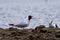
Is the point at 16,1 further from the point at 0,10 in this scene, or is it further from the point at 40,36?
the point at 40,36

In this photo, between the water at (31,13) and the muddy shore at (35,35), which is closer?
the muddy shore at (35,35)

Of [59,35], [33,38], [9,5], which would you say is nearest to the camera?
[33,38]

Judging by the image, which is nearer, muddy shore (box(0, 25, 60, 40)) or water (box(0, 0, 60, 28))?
muddy shore (box(0, 25, 60, 40))

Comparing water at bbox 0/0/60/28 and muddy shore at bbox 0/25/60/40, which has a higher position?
muddy shore at bbox 0/25/60/40

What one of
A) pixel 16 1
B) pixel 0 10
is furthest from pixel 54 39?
pixel 16 1

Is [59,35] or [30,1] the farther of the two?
[30,1]

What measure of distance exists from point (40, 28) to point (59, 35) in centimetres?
58

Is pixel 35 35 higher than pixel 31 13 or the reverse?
higher

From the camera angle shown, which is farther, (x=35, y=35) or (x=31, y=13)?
(x=31, y=13)

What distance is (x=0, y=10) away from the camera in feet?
46.9

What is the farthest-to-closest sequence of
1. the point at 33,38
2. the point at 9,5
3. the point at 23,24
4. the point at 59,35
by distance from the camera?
the point at 9,5 < the point at 23,24 < the point at 59,35 < the point at 33,38

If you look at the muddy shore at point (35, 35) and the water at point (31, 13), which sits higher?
the muddy shore at point (35, 35)

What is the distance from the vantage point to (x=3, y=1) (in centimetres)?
1794

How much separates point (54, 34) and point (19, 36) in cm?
65
